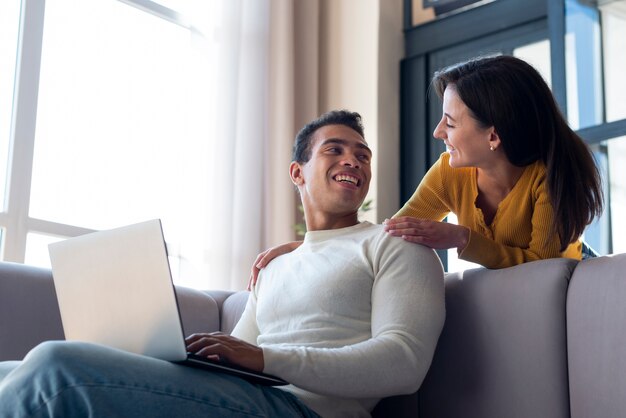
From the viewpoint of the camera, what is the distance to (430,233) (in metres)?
1.97

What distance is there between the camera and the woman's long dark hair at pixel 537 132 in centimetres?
199

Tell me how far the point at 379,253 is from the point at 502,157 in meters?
0.42

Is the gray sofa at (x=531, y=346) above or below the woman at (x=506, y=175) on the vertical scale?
A: below

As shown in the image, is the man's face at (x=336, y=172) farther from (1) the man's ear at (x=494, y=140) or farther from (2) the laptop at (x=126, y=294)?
(2) the laptop at (x=126, y=294)

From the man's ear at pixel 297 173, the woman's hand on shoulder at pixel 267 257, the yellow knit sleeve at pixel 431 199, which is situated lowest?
the woman's hand on shoulder at pixel 267 257

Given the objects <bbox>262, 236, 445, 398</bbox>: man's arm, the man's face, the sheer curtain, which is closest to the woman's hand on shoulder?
the man's face

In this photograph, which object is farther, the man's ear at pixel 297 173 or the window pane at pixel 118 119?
the window pane at pixel 118 119

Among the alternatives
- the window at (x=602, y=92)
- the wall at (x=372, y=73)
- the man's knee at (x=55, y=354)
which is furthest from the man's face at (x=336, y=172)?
the wall at (x=372, y=73)

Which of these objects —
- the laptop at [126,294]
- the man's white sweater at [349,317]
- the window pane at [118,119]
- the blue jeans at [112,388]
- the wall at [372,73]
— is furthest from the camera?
the wall at [372,73]

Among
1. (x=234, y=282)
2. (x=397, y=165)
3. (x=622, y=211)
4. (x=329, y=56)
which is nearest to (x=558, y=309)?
(x=622, y=211)

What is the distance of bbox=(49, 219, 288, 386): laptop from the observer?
1.54 m

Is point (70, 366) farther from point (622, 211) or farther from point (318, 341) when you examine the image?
point (622, 211)

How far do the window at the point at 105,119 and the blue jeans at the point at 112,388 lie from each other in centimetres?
237

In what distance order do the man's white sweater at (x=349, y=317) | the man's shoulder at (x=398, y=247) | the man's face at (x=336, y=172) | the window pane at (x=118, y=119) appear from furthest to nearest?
the window pane at (x=118, y=119) → the man's face at (x=336, y=172) → the man's shoulder at (x=398, y=247) → the man's white sweater at (x=349, y=317)
